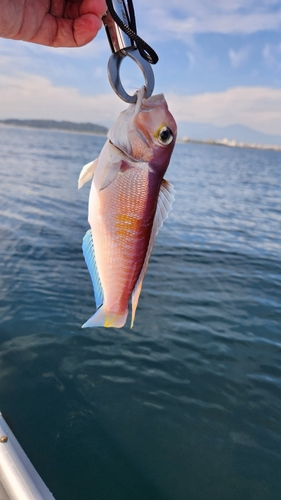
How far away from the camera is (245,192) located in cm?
2859

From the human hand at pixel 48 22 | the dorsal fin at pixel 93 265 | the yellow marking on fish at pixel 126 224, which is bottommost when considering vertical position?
the dorsal fin at pixel 93 265

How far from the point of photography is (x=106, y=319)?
1932 mm

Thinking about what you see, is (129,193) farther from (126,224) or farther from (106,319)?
(106,319)

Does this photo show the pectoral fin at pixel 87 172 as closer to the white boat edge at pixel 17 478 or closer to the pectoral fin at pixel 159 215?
the pectoral fin at pixel 159 215

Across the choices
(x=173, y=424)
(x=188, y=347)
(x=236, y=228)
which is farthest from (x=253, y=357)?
(x=236, y=228)

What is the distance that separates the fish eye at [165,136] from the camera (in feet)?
6.20

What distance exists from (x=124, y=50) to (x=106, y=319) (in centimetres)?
127

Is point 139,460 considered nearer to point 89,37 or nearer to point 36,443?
point 36,443

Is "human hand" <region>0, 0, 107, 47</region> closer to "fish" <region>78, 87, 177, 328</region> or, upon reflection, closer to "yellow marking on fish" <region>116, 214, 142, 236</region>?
"fish" <region>78, 87, 177, 328</region>

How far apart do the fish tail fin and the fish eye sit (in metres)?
0.85

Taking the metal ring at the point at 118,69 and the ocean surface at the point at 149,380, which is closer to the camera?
the metal ring at the point at 118,69

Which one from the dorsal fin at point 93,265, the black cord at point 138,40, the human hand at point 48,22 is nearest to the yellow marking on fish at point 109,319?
the dorsal fin at point 93,265

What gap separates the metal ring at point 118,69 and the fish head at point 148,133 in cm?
6

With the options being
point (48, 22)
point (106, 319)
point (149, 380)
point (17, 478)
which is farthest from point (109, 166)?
point (149, 380)
